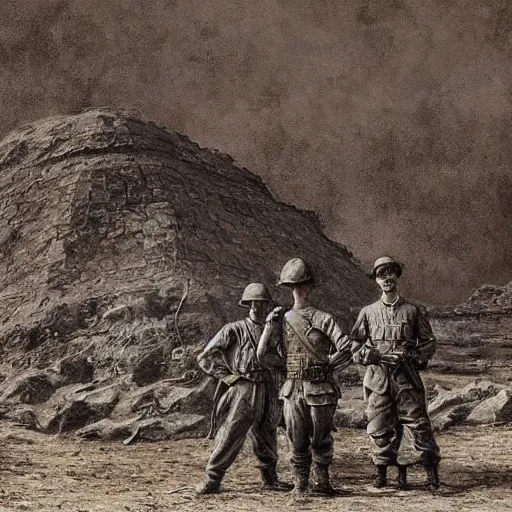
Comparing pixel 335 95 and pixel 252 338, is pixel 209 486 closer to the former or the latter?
pixel 252 338

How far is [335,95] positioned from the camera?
16.4 metres

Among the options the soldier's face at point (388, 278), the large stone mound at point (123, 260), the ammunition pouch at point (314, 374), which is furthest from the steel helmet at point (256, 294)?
the large stone mound at point (123, 260)

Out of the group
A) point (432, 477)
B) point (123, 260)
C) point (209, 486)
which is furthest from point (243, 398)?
point (123, 260)

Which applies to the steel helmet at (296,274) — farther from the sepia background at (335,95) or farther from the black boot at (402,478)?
the sepia background at (335,95)

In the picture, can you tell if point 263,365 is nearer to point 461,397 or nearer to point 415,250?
point 461,397

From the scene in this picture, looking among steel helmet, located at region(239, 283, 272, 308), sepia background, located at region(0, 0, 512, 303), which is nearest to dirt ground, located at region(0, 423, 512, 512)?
steel helmet, located at region(239, 283, 272, 308)

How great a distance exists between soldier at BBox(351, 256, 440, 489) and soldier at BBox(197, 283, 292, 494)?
67 centimetres

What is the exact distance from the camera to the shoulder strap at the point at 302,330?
6.20m

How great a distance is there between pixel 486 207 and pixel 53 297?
7.61 metres

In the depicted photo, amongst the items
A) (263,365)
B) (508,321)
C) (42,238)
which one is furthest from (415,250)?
(263,365)

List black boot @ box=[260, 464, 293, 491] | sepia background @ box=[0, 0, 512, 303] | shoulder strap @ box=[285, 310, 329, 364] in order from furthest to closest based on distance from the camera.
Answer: sepia background @ box=[0, 0, 512, 303] → black boot @ box=[260, 464, 293, 491] → shoulder strap @ box=[285, 310, 329, 364]

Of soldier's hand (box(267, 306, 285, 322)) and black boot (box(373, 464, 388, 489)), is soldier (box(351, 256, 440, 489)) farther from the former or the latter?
soldier's hand (box(267, 306, 285, 322))

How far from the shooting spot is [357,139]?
1641 centimetres

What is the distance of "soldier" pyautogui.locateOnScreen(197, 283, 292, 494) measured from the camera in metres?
6.30
